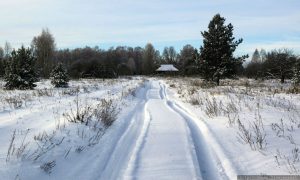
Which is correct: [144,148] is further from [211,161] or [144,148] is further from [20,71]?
[20,71]

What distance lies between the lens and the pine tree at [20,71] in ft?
82.2

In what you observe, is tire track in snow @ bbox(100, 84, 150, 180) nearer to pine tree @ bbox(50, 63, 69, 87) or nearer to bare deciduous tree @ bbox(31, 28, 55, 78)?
pine tree @ bbox(50, 63, 69, 87)

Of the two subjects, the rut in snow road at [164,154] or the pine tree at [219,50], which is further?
the pine tree at [219,50]

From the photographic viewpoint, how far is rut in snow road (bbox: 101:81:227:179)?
577 cm

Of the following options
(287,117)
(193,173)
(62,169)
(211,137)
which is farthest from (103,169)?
(287,117)

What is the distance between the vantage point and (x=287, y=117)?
981 centimetres

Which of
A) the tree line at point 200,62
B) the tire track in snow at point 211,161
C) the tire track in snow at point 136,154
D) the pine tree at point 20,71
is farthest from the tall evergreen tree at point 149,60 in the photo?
the tire track in snow at point 211,161

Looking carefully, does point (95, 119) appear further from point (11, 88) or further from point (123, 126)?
point (11, 88)

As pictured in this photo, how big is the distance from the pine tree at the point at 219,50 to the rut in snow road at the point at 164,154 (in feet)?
71.8

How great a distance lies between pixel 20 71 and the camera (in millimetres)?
25125

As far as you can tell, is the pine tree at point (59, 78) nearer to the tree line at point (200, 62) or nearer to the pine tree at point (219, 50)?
the tree line at point (200, 62)

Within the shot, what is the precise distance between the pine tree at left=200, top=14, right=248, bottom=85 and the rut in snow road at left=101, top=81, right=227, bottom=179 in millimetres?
21875

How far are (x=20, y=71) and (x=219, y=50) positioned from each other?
17041 millimetres

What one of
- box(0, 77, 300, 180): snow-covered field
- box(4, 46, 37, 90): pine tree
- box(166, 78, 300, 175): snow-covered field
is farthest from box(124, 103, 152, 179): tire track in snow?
box(4, 46, 37, 90): pine tree
